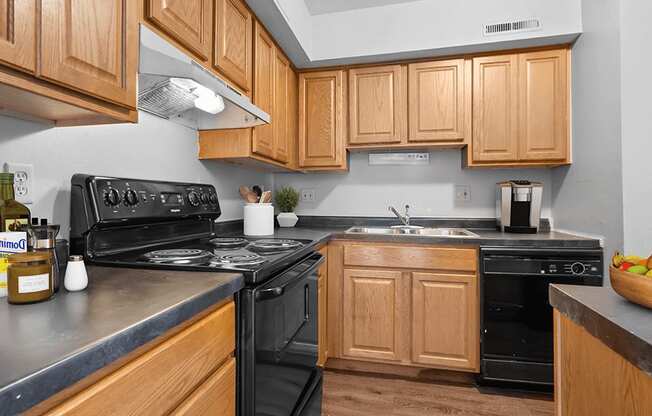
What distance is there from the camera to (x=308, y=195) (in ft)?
9.63

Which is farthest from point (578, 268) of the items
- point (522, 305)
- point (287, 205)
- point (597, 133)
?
point (287, 205)

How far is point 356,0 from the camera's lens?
7.66 feet

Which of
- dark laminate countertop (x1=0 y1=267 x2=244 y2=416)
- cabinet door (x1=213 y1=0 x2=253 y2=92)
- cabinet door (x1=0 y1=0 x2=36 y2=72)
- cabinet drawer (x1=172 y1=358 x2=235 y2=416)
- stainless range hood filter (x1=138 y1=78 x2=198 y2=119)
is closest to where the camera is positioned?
dark laminate countertop (x1=0 y1=267 x2=244 y2=416)

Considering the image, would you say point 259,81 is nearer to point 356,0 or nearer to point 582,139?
point 356,0

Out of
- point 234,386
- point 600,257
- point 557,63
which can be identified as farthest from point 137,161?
point 557,63

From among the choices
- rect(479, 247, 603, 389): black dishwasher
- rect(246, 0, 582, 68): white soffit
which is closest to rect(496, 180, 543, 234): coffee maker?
rect(479, 247, 603, 389): black dishwasher

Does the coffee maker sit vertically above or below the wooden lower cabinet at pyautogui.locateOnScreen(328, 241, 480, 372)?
above

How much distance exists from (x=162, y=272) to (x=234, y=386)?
39 cm

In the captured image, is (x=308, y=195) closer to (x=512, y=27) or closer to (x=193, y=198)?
(x=193, y=198)

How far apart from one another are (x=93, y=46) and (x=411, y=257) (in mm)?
1808

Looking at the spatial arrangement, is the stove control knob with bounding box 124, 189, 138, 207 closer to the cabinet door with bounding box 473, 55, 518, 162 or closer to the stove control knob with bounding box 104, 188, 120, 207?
the stove control knob with bounding box 104, 188, 120, 207

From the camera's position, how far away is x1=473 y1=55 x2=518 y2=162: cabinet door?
2.30 metres

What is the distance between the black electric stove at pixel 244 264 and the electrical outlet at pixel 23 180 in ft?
0.37

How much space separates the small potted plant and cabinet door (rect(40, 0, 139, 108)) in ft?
5.84
